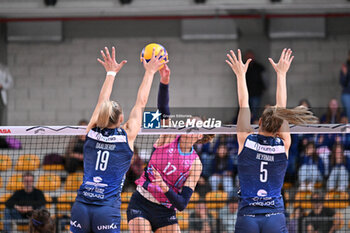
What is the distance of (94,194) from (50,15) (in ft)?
35.8

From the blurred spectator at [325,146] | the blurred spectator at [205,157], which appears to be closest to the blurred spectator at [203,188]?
the blurred spectator at [205,157]

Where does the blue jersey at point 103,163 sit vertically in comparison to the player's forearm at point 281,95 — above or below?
below

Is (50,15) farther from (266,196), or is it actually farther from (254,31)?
(266,196)

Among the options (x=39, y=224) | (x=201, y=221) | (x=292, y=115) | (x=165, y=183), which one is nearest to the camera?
(x=292, y=115)

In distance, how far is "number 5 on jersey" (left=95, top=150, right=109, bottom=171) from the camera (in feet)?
18.2

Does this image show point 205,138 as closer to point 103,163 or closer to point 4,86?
point 103,163

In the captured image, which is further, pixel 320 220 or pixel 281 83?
pixel 320 220

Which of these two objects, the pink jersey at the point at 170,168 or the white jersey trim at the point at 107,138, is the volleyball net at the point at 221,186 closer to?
the pink jersey at the point at 170,168

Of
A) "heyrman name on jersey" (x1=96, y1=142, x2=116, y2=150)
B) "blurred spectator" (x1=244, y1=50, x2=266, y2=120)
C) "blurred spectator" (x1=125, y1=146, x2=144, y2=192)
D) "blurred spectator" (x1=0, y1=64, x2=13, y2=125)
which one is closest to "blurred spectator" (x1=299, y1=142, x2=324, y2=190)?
"blurred spectator" (x1=125, y1=146, x2=144, y2=192)

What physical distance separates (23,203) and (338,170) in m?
5.84

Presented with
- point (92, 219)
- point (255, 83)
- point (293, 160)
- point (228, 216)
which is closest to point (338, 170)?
point (293, 160)

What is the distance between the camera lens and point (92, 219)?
17.9 ft

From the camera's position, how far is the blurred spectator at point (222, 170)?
10602 mm

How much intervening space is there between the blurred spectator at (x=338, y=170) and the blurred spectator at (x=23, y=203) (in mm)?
5329
